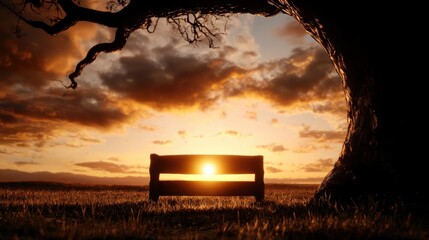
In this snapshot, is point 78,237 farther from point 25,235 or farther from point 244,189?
point 244,189

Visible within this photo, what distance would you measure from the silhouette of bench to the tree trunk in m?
3.19

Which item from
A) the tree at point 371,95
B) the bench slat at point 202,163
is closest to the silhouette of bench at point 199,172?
the bench slat at point 202,163

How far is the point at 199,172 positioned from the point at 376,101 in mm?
5286

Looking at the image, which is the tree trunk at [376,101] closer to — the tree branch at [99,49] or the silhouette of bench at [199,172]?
the silhouette of bench at [199,172]

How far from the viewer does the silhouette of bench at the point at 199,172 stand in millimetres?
11719

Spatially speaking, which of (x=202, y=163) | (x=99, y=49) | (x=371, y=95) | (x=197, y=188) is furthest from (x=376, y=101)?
(x=99, y=49)

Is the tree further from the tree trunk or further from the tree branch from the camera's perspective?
the tree branch

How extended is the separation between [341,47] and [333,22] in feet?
1.86

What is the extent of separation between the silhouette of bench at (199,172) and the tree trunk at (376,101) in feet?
10.5

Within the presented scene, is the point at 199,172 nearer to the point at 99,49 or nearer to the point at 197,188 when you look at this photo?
the point at 197,188

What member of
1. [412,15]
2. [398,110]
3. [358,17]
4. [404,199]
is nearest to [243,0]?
[358,17]

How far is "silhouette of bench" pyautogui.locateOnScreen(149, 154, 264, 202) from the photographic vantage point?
38.4 feet

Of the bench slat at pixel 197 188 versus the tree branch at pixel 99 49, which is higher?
the tree branch at pixel 99 49

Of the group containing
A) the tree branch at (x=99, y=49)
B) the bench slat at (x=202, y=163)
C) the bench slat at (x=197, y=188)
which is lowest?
the bench slat at (x=197, y=188)
